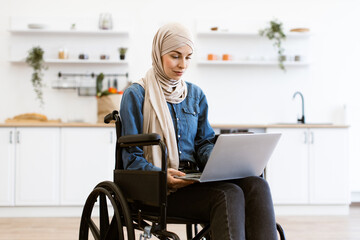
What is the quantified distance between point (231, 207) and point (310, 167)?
283 centimetres

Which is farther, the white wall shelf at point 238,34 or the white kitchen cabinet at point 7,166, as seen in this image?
the white wall shelf at point 238,34

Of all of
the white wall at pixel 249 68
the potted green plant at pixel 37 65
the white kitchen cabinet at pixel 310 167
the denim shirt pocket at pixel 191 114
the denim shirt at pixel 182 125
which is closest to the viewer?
the denim shirt at pixel 182 125

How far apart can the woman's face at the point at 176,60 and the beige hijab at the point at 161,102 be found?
0.02m

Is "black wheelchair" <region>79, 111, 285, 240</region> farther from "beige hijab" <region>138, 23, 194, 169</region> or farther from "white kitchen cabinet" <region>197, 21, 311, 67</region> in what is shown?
"white kitchen cabinet" <region>197, 21, 311, 67</region>

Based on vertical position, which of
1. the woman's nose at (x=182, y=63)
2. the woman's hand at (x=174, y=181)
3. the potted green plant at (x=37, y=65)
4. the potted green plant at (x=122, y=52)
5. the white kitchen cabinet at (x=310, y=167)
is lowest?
the white kitchen cabinet at (x=310, y=167)

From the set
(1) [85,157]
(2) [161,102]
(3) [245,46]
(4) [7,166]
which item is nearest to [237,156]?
(2) [161,102]

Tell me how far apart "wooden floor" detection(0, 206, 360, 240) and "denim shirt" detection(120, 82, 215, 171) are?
1.33 metres

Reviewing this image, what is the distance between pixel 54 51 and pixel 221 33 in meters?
1.67

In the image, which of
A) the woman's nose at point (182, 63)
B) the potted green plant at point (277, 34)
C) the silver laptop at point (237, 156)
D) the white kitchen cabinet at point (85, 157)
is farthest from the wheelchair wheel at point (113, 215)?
the potted green plant at point (277, 34)

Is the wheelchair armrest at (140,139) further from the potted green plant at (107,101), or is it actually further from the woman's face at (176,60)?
the potted green plant at (107,101)

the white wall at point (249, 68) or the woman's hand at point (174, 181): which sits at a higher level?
the white wall at point (249, 68)

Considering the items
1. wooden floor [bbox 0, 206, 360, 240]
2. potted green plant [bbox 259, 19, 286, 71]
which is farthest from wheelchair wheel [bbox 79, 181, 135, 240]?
potted green plant [bbox 259, 19, 286, 71]

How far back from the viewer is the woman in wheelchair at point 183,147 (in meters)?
1.47

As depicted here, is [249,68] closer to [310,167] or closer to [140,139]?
[310,167]
